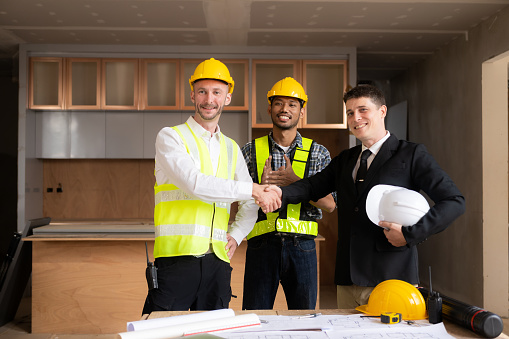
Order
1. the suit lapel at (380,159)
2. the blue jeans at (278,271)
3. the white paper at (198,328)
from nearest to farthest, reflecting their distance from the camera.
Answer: the white paper at (198,328), the suit lapel at (380,159), the blue jeans at (278,271)

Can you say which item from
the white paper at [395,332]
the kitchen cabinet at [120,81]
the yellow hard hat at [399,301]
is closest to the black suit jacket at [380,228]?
the yellow hard hat at [399,301]

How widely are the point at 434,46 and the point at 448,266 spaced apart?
2.50 m

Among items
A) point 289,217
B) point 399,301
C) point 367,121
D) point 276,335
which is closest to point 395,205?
point 399,301

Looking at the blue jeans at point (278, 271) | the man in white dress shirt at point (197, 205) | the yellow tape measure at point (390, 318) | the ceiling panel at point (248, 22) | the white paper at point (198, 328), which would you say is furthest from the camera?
the ceiling panel at point (248, 22)

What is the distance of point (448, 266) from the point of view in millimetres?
5395

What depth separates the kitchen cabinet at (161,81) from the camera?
17.8ft

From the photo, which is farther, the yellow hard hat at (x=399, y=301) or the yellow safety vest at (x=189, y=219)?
the yellow safety vest at (x=189, y=219)

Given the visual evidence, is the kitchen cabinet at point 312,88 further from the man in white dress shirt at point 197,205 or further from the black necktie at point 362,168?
the black necktie at point 362,168

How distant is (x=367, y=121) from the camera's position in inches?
81.0

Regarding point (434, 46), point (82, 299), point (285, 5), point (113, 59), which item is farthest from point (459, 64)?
point (82, 299)

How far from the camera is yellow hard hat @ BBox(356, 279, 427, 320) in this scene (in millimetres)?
1550

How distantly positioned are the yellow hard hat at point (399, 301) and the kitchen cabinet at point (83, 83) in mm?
4461

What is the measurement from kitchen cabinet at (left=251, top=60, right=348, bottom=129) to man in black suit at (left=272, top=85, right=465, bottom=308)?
3355 mm

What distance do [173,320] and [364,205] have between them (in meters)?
0.91
